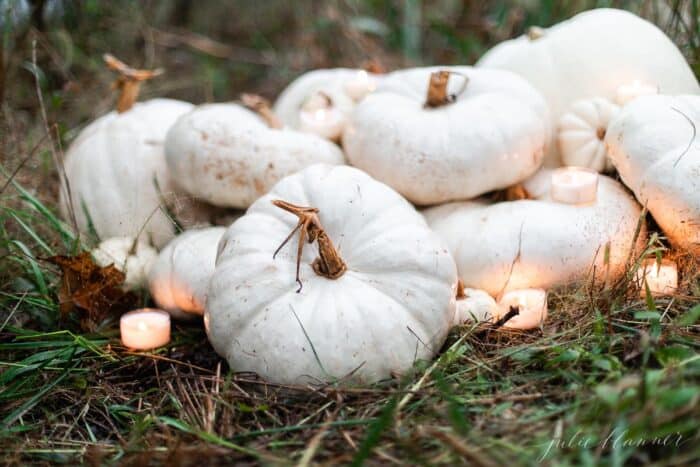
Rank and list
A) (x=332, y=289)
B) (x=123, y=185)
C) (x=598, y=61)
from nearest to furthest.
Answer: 1. (x=332, y=289)
2. (x=598, y=61)
3. (x=123, y=185)

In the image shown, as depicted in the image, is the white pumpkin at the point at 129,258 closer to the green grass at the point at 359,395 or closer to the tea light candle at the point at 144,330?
the green grass at the point at 359,395

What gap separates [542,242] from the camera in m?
2.09

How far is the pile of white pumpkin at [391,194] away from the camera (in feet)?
6.02

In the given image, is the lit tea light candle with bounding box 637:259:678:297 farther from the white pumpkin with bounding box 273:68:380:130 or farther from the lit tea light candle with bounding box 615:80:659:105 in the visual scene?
the white pumpkin with bounding box 273:68:380:130

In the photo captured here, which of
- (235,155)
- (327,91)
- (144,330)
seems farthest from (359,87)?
(144,330)

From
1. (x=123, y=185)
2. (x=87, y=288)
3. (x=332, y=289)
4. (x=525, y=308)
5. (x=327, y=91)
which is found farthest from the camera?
(x=327, y=91)

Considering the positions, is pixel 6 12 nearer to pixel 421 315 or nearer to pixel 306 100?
pixel 306 100

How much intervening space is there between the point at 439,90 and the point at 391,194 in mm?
468

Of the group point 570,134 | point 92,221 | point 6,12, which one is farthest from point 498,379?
point 6,12

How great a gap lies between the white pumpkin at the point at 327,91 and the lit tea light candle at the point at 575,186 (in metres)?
0.82

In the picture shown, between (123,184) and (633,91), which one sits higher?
(633,91)

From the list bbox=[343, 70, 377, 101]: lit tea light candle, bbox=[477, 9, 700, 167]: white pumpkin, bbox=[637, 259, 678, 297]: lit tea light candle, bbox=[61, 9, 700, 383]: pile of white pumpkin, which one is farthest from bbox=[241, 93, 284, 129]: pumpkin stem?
bbox=[637, 259, 678, 297]: lit tea light candle

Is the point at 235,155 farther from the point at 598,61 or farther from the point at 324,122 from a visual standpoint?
the point at 598,61

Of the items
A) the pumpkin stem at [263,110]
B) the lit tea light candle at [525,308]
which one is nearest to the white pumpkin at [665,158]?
the lit tea light candle at [525,308]
